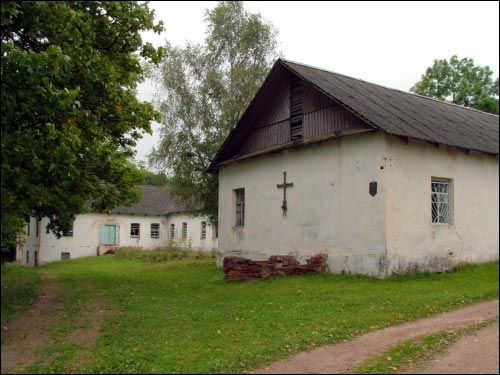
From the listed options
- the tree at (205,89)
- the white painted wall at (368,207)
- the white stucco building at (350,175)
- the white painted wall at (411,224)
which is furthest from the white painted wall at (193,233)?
the white painted wall at (411,224)

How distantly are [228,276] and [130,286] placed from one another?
10.6ft

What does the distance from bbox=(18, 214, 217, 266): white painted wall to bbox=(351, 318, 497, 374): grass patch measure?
28071mm

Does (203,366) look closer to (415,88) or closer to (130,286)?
(130,286)

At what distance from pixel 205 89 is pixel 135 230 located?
18.5 metres

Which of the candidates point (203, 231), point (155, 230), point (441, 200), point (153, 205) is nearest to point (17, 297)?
point (441, 200)

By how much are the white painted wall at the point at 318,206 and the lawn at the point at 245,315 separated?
3.69ft

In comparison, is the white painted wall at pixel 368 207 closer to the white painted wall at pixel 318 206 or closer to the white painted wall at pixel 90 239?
the white painted wall at pixel 318 206

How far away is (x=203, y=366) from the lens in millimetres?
6648

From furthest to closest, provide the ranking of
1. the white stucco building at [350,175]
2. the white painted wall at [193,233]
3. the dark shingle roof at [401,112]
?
the white painted wall at [193,233] < the white stucco building at [350,175] < the dark shingle roof at [401,112]

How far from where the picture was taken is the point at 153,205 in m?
43.4

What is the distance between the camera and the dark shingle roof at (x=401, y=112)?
970 centimetres

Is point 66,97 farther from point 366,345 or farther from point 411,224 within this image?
point 411,224

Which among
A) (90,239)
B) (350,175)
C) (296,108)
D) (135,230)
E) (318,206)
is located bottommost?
(90,239)

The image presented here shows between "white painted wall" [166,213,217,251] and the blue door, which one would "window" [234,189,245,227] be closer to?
"white painted wall" [166,213,217,251]
